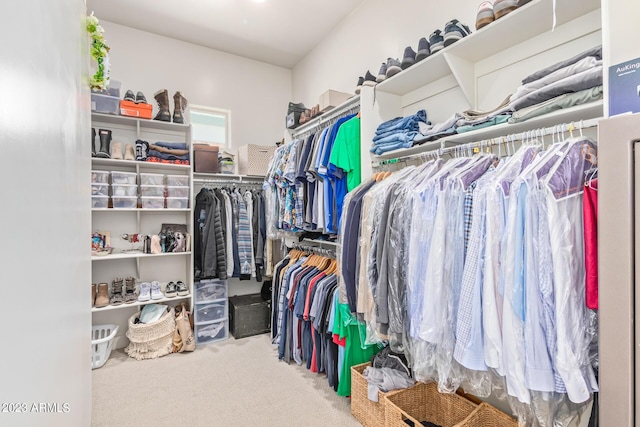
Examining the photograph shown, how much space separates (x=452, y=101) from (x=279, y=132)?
2.48 metres

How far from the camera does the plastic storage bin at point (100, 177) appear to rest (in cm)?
284

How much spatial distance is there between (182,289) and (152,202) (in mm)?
916

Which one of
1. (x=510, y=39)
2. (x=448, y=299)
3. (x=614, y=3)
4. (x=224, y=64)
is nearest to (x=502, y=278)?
(x=448, y=299)

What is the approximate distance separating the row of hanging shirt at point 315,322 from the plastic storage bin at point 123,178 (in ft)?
5.30

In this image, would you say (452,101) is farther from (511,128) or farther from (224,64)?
(224,64)

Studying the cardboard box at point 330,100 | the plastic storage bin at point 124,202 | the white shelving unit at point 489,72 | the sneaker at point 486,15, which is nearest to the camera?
the white shelving unit at point 489,72

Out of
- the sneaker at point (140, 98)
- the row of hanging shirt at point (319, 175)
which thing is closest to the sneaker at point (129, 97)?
the sneaker at point (140, 98)

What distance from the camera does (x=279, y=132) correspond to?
4074mm

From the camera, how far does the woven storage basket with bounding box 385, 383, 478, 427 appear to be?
1.72 metres

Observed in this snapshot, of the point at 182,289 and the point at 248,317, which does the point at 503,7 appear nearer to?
the point at 248,317

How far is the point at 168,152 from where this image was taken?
3.12 meters

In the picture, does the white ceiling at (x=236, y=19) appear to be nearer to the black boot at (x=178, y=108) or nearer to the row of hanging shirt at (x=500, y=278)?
the black boot at (x=178, y=108)

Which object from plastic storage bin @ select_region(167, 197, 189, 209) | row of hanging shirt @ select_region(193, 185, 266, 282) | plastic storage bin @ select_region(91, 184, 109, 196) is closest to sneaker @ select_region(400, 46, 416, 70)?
row of hanging shirt @ select_region(193, 185, 266, 282)

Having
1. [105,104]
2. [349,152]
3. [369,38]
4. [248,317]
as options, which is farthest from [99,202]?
[369,38]
